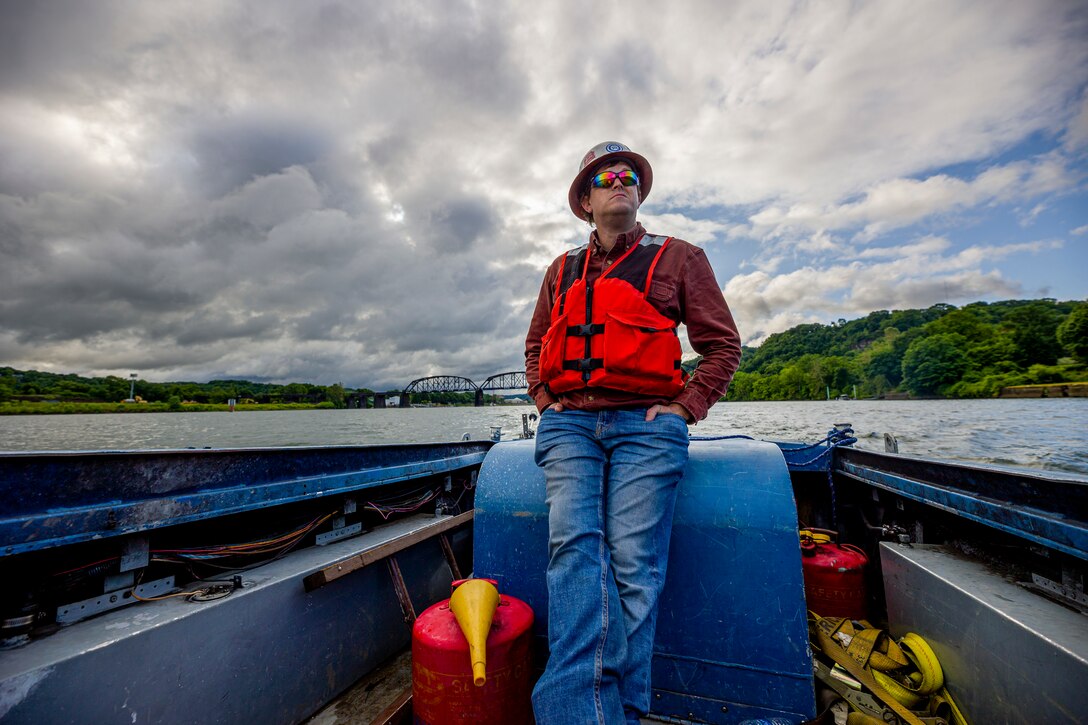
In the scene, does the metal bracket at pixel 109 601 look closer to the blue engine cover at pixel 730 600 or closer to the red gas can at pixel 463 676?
the red gas can at pixel 463 676

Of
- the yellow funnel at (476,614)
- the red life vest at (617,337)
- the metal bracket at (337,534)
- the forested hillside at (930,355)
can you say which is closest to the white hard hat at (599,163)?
the red life vest at (617,337)

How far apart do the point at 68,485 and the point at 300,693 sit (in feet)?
4.20

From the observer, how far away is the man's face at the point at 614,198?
2145mm

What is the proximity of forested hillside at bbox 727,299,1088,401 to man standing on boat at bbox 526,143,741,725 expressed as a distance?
68.8 meters

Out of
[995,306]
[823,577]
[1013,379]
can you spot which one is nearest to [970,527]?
[823,577]

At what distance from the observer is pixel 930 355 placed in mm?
58875

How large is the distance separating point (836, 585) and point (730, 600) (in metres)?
1.57

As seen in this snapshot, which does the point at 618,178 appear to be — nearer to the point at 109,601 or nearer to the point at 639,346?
the point at 639,346

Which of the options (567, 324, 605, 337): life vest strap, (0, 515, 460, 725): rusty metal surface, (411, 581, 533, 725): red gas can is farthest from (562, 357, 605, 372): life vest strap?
(0, 515, 460, 725): rusty metal surface

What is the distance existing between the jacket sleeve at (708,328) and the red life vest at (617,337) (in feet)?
0.39

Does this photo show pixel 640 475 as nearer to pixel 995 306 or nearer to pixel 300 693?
pixel 300 693

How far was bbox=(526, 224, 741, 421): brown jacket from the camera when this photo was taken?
6.34 feet

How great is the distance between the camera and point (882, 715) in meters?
1.94

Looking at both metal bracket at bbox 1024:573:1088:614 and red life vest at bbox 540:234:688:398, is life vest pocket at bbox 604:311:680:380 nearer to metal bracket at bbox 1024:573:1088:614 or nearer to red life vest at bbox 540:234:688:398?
red life vest at bbox 540:234:688:398
